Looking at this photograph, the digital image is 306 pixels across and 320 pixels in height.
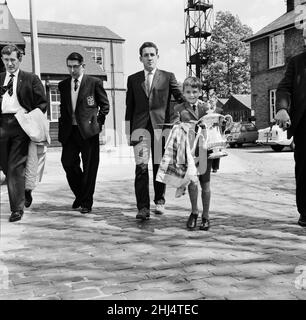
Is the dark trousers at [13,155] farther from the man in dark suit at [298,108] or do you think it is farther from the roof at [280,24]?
the roof at [280,24]

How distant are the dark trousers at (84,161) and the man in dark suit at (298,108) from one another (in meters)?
2.51

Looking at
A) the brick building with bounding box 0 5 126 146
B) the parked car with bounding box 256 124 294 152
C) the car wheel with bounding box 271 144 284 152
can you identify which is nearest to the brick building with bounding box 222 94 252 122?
the brick building with bounding box 0 5 126 146

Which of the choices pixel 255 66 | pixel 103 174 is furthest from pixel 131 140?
pixel 255 66

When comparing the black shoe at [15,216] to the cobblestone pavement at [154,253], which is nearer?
the cobblestone pavement at [154,253]

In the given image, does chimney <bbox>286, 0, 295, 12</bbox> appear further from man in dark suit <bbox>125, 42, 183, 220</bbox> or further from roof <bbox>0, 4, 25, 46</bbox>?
man in dark suit <bbox>125, 42, 183, 220</bbox>

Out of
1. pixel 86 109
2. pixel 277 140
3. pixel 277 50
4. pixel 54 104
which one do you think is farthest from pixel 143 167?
pixel 54 104

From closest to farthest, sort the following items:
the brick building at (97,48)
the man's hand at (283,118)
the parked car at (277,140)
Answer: the man's hand at (283,118) < the parked car at (277,140) < the brick building at (97,48)

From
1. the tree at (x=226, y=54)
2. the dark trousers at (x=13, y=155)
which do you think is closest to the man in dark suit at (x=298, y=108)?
the dark trousers at (x=13, y=155)

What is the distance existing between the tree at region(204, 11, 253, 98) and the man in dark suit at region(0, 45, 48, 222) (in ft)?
158

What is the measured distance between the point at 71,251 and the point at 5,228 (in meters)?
1.44

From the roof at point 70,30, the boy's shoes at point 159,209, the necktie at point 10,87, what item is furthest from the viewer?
the roof at point 70,30

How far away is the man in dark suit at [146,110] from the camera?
5.55 meters

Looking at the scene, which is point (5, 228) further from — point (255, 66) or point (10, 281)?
point (255, 66)

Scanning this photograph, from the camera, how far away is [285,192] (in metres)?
7.39
